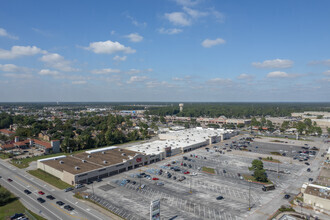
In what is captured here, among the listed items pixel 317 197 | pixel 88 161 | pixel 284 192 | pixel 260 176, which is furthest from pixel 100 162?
pixel 317 197

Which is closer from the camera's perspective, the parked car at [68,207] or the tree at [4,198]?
the parked car at [68,207]

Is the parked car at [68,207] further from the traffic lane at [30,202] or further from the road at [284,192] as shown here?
the road at [284,192]

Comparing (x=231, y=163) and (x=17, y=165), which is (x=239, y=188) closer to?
(x=231, y=163)

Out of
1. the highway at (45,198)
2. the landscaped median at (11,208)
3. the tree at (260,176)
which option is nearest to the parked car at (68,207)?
the highway at (45,198)

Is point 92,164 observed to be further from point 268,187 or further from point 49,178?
point 268,187

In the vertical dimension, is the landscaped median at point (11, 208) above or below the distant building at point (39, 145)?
below

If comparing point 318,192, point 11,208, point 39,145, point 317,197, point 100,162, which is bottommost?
point 11,208
